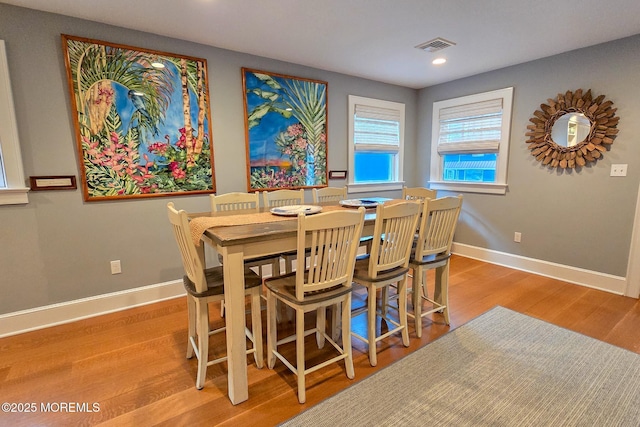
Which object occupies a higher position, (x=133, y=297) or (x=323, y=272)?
(x=323, y=272)

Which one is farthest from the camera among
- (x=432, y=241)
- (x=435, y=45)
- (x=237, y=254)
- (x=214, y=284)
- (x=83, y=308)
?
(x=435, y=45)

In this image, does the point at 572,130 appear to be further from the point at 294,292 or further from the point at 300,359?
the point at 300,359

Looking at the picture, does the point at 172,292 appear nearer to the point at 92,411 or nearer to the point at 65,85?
the point at 92,411

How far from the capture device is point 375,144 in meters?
4.27

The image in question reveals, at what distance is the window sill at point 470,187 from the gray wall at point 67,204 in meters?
2.87

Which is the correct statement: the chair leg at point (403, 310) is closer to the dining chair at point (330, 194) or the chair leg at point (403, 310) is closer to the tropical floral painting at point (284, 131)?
the dining chair at point (330, 194)

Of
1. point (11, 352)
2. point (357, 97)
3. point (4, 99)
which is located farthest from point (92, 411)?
point (357, 97)

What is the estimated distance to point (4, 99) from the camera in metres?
2.15

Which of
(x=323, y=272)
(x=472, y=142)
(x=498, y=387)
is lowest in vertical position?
(x=498, y=387)

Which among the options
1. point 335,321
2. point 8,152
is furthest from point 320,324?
point 8,152

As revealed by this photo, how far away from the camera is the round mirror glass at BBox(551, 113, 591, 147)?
3.08 metres

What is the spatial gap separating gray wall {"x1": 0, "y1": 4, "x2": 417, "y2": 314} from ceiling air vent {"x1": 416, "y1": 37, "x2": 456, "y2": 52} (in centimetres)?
165

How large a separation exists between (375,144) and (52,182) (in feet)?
11.4

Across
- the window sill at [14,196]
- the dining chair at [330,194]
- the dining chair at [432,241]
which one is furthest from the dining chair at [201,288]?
the dining chair at [330,194]
